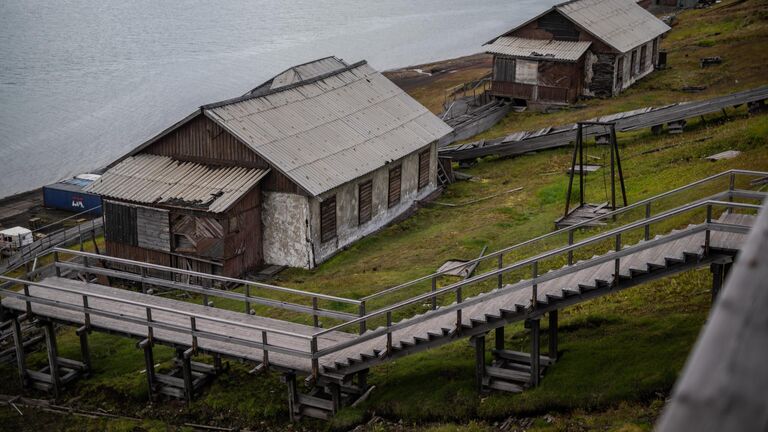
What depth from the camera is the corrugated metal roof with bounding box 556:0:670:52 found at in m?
59.5

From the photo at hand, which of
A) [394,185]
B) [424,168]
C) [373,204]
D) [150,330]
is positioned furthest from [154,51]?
[150,330]

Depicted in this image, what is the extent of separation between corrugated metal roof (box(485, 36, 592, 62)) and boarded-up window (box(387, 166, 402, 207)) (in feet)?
72.7

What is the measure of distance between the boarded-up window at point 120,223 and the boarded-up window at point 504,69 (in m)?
32.7

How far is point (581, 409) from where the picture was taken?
1861cm

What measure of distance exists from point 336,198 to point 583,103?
2798 centimetres

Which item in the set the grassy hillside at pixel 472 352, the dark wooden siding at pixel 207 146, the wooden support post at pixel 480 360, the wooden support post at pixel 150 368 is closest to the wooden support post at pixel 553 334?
the grassy hillside at pixel 472 352

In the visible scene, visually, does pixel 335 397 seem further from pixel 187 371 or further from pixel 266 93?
pixel 266 93

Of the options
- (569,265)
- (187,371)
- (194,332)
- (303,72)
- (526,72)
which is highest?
(569,265)

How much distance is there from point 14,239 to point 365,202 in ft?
68.6

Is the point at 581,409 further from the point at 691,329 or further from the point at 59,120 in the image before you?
the point at 59,120

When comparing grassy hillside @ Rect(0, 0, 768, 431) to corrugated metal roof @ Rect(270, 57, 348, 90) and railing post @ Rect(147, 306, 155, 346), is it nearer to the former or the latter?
railing post @ Rect(147, 306, 155, 346)

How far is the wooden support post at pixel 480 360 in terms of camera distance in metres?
20.3

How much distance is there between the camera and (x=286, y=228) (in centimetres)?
3431

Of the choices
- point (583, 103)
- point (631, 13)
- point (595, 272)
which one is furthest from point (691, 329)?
point (631, 13)
